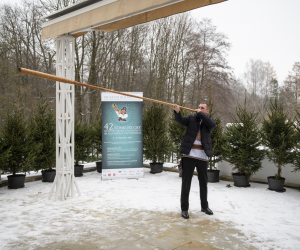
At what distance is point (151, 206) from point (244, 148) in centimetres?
301

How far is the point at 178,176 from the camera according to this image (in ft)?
26.3

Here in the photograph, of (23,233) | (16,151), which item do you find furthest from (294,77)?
(23,233)

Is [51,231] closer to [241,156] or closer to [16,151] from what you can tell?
[16,151]

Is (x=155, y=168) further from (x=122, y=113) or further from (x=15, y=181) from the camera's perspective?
(x=15, y=181)

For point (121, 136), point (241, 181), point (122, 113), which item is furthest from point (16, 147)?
point (241, 181)

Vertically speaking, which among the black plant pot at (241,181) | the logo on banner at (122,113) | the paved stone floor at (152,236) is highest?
the logo on banner at (122,113)

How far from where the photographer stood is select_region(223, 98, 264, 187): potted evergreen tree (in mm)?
6602

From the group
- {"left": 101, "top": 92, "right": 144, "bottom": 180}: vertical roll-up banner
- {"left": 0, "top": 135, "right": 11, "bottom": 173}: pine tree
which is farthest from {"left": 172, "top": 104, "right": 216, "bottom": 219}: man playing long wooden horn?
{"left": 0, "top": 135, "right": 11, "bottom": 173}: pine tree

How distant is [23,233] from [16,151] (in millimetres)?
3393

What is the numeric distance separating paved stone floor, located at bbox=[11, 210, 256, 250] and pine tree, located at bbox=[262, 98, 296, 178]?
2.76 meters

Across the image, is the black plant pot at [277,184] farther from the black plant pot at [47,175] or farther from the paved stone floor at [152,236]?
the black plant pot at [47,175]

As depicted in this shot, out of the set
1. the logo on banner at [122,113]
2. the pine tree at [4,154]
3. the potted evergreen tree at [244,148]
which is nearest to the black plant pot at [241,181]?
the potted evergreen tree at [244,148]

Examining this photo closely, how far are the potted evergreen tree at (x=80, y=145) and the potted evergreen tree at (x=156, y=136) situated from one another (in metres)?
1.84

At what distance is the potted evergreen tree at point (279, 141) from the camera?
6105 mm
